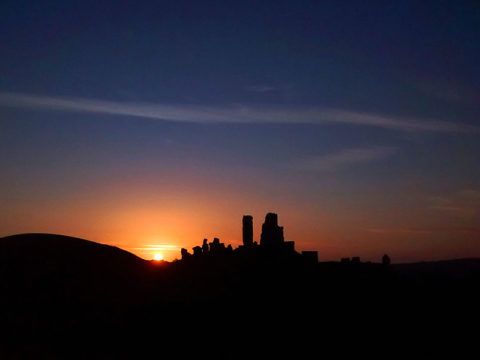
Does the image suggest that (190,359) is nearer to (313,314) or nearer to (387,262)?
(313,314)

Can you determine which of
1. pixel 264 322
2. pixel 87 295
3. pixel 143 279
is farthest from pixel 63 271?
pixel 264 322

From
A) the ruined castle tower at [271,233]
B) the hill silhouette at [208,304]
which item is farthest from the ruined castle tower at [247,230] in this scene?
the ruined castle tower at [271,233]

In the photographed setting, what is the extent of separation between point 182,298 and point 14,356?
1657 centimetres

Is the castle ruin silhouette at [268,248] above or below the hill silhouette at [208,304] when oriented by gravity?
above

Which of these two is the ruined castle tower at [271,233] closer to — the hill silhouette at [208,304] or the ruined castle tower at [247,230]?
the hill silhouette at [208,304]

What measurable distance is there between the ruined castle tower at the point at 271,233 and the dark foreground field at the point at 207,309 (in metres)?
1.91

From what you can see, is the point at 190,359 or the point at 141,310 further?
the point at 141,310

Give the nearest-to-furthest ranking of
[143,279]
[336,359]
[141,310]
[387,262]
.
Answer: [336,359], [141,310], [143,279], [387,262]

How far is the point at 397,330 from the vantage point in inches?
2159

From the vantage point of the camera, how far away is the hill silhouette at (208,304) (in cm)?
4653

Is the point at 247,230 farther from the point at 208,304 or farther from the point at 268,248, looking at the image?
the point at 208,304

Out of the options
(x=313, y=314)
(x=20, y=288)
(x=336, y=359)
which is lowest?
(x=336, y=359)

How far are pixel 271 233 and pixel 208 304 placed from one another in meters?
15.5

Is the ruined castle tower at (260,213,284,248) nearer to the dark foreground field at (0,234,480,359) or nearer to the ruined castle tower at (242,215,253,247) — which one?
the dark foreground field at (0,234,480,359)
